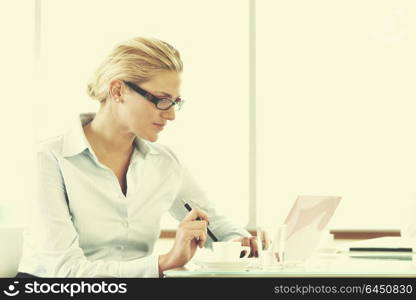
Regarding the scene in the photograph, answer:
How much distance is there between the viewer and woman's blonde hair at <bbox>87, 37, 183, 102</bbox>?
2.24 meters

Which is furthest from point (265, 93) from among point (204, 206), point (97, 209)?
point (97, 209)

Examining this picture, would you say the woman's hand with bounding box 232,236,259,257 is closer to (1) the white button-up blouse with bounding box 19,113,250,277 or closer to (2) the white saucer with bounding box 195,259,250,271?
(1) the white button-up blouse with bounding box 19,113,250,277

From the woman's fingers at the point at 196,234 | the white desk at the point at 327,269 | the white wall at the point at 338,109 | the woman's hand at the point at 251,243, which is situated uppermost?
the white wall at the point at 338,109

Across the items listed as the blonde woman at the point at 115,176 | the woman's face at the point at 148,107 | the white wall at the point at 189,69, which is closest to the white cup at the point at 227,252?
the blonde woman at the point at 115,176

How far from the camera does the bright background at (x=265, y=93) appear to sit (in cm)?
469

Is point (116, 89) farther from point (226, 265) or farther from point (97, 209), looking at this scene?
point (226, 265)

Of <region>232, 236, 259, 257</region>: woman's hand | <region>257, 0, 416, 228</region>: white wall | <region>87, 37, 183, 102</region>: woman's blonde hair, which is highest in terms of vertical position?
Result: <region>257, 0, 416, 228</region>: white wall

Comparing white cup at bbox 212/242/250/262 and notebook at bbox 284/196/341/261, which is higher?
notebook at bbox 284/196/341/261

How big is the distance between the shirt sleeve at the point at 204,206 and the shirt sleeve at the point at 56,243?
1.73 ft

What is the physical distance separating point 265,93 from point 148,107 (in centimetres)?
256

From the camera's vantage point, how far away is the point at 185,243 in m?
1.78

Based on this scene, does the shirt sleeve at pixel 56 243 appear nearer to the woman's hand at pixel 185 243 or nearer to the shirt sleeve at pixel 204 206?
the woman's hand at pixel 185 243

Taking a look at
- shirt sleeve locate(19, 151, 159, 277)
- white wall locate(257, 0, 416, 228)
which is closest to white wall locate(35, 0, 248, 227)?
white wall locate(257, 0, 416, 228)

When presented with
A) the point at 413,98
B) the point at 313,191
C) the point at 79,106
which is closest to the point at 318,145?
the point at 313,191
